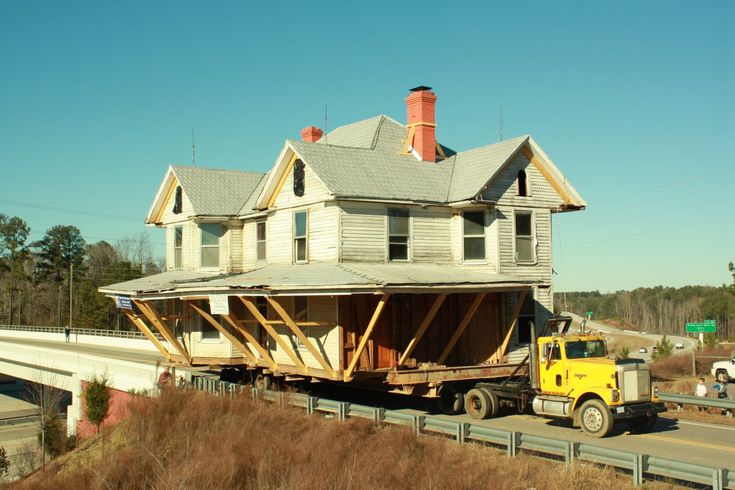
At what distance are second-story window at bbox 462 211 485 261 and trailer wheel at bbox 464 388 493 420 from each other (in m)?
5.28

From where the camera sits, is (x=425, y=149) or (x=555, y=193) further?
(x=425, y=149)

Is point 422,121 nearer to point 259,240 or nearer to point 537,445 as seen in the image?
point 259,240

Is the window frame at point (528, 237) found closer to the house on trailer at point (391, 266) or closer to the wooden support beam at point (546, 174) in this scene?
the house on trailer at point (391, 266)

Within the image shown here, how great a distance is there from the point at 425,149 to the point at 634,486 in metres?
17.2

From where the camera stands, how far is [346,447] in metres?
15.8

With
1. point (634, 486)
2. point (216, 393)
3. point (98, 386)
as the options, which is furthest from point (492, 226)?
point (98, 386)

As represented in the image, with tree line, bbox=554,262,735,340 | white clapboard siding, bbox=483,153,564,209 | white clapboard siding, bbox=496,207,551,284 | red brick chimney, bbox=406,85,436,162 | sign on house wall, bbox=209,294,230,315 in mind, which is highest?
red brick chimney, bbox=406,85,436,162

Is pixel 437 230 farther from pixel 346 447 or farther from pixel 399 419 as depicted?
pixel 346 447

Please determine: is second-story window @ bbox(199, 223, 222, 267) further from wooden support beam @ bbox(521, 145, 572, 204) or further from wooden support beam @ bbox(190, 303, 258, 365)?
wooden support beam @ bbox(521, 145, 572, 204)

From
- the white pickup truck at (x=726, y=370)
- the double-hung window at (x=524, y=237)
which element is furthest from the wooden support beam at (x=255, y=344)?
the white pickup truck at (x=726, y=370)

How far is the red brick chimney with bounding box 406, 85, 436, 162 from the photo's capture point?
1097 inches

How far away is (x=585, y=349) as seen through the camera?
1927cm

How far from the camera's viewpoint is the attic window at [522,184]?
25.5 meters

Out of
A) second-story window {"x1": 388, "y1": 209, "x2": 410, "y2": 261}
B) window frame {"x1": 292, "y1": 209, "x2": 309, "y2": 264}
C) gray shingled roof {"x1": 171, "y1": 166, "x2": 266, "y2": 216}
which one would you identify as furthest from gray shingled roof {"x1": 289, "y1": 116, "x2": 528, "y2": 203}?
gray shingled roof {"x1": 171, "y1": 166, "x2": 266, "y2": 216}
